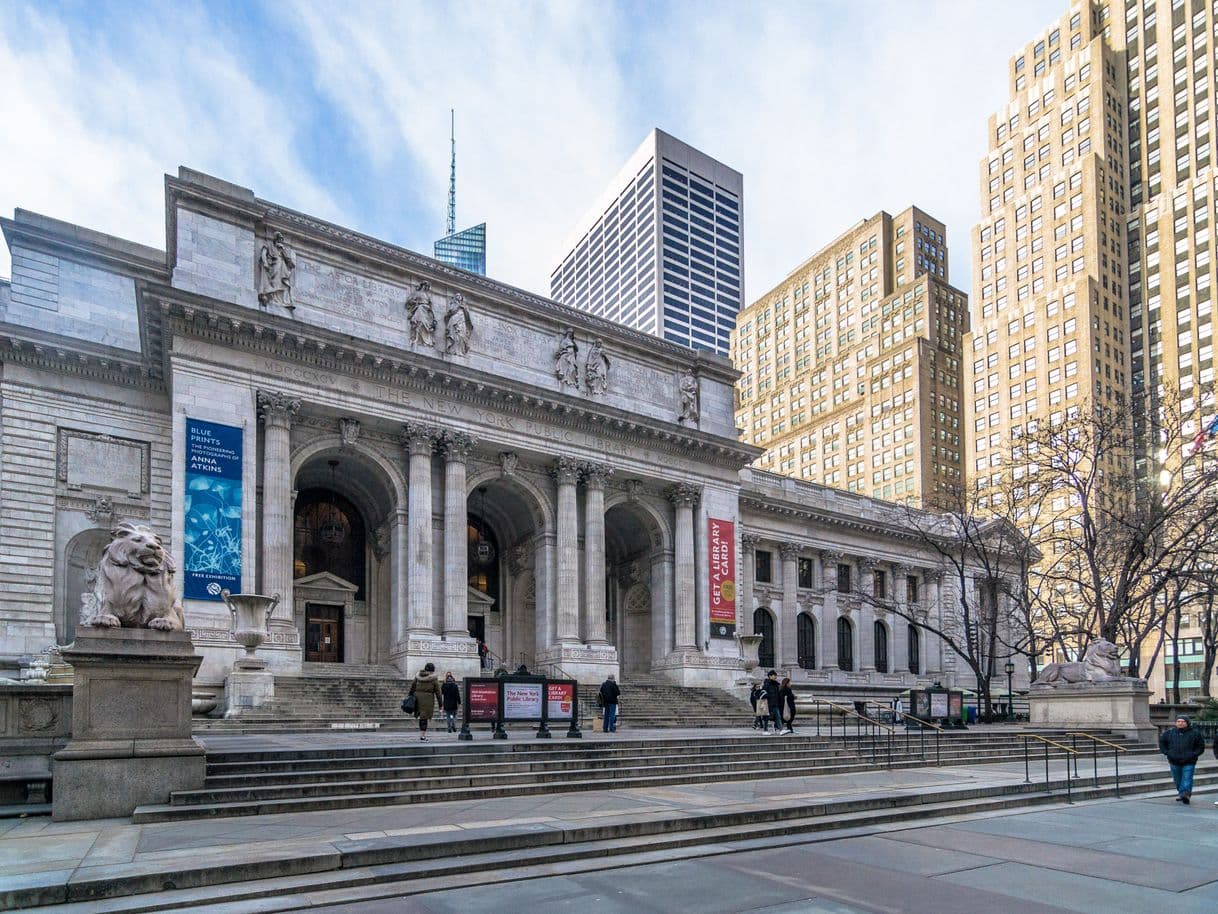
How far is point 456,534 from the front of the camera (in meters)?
38.0

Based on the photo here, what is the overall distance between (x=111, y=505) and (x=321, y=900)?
28.5m

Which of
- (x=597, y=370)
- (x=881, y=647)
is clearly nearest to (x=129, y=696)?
(x=597, y=370)

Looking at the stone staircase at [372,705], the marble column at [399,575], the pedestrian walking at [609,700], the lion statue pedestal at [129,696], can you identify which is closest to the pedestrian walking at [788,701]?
the pedestrian walking at [609,700]

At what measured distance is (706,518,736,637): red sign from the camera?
149 feet

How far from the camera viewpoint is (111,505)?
3397 cm

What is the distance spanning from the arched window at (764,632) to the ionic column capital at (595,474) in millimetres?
17707

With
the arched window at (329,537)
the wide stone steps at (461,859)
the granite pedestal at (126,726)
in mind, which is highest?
the arched window at (329,537)

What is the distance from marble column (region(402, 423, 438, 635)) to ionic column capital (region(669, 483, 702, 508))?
12.9m

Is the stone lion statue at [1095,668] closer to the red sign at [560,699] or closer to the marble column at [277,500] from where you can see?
the red sign at [560,699]

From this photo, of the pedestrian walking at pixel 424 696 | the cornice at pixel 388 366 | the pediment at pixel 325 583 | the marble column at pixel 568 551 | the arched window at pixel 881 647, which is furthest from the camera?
the arched window at pixel 881 647

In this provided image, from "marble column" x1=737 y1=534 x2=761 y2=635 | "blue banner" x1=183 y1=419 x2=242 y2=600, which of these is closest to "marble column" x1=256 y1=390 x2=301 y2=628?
"blue banner" x1=183 y1=419 x2=242 y2=600

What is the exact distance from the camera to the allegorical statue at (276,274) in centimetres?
3500

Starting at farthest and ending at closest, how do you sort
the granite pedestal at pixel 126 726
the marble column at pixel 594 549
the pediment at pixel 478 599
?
the pediment at pixel 478 599 → the marble column at pixel 594 549 → the granite pedestal at pixel 126 726

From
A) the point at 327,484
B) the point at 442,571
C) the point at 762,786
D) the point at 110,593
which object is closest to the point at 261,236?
the point at 327,484
